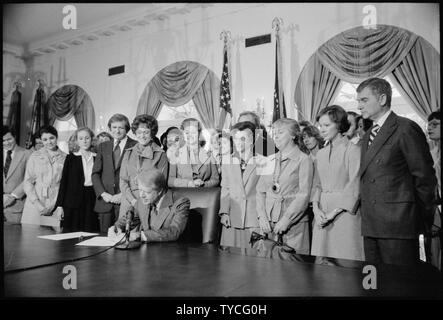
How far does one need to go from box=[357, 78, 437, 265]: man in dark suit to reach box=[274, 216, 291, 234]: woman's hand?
0.52m

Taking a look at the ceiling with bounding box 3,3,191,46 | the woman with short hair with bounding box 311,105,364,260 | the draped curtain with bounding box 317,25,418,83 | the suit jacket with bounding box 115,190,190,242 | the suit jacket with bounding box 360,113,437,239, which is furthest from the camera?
the draped curtain with bounding box 317,25,418,83

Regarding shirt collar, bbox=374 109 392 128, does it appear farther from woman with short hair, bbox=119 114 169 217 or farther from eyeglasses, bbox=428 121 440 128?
woman with short hair, bbox=119 114 169 217

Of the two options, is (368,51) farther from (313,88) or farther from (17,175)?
(17,175)

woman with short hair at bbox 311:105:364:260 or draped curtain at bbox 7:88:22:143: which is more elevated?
draped curtain at bbox 7:88:22:143

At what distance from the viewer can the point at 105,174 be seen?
9.72 feet

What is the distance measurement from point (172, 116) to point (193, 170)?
1.83 feet

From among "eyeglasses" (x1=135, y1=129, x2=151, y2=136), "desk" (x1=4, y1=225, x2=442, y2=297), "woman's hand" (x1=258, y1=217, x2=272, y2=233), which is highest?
"eyeglasses" (x1=135, y1=129, x2=151, y2=136)

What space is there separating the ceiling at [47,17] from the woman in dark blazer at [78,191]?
801mm

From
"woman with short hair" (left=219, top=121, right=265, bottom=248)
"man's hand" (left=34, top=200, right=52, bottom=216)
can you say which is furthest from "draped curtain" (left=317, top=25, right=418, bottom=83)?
"man's hand" (left=34, top=200, right=52, bottom=216)

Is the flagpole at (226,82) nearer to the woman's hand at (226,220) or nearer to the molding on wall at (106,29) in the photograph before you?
the molding on wall at (106,29)

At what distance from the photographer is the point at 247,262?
1.40m

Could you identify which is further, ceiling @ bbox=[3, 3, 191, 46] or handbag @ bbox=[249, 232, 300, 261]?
ceiling @ bbox=[3, 3, 191, 46]

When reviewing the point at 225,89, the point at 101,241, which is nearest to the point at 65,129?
the point at 225,89

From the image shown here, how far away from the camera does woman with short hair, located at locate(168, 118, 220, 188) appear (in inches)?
113
